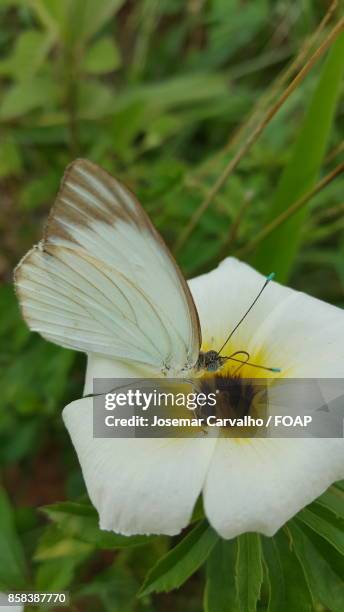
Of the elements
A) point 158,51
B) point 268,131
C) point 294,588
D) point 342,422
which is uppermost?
point 158,51

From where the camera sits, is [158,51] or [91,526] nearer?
[91,526]

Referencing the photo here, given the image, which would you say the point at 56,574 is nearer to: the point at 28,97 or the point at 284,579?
the point at 284,579

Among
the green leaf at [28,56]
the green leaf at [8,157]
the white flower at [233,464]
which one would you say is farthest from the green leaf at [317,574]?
the green leaf at [28,56]

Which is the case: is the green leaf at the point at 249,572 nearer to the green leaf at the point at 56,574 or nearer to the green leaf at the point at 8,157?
the green leaf at the point at 56,574

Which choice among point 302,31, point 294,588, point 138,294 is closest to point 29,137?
point 302,31

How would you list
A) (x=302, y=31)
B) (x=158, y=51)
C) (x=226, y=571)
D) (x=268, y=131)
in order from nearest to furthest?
1. (x=226, y=571)
2. (x=268, y=131)
3. (x=302, y=31)
4. (x=158, y=51)

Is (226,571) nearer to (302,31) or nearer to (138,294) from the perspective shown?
(138,294)

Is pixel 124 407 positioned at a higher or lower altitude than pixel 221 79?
lower
